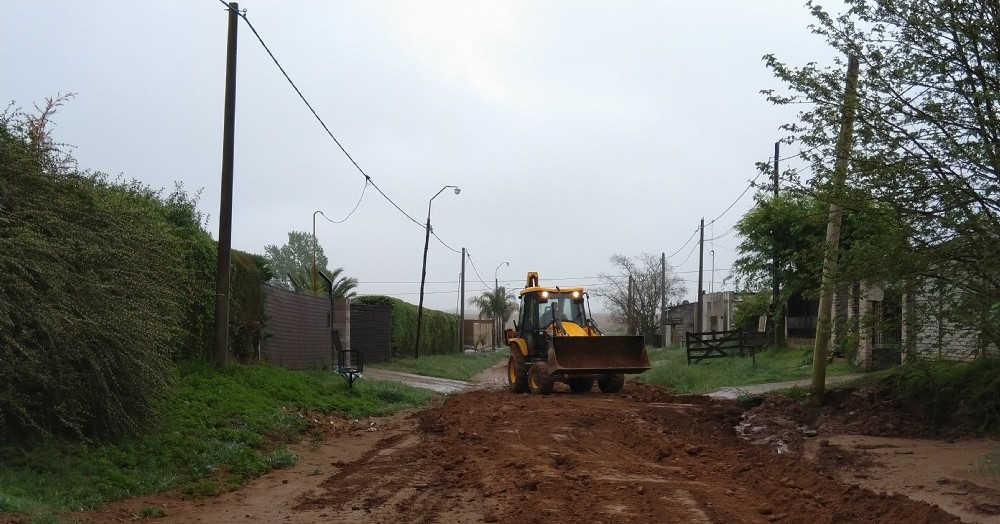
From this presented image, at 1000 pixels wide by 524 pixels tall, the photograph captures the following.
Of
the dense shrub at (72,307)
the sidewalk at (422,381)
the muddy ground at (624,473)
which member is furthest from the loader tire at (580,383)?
the dense shrub at (72,307)

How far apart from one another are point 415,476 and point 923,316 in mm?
6993

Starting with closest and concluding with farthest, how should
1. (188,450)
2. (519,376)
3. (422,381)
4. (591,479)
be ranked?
1. (591,479)
2. (188,450)
3. (519,376)
4. (422,381)

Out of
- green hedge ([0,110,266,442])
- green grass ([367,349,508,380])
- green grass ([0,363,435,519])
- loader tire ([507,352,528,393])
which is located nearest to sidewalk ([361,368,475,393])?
green grass ([367,349,508,380])

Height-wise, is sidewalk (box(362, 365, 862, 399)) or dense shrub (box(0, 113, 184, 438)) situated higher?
dense shrub (box(0, 113, 184, 438))

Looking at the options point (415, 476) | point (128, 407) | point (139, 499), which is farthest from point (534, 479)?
point (128, 407)

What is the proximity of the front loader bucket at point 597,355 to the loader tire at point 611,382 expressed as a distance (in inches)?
37.8

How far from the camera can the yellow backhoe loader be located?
20.1m

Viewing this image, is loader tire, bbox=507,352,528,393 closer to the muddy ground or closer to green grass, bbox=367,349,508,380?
the muddy ground

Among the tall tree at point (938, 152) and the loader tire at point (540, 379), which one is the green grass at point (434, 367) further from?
the tall tree at point (938, 152)

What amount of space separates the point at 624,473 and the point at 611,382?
11.6 meters

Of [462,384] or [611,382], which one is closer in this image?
[611,382]

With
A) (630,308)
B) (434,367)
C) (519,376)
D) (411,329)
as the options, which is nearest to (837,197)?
(519,376)

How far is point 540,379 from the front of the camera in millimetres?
20938

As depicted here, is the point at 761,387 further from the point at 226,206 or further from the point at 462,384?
the point at 462,384
